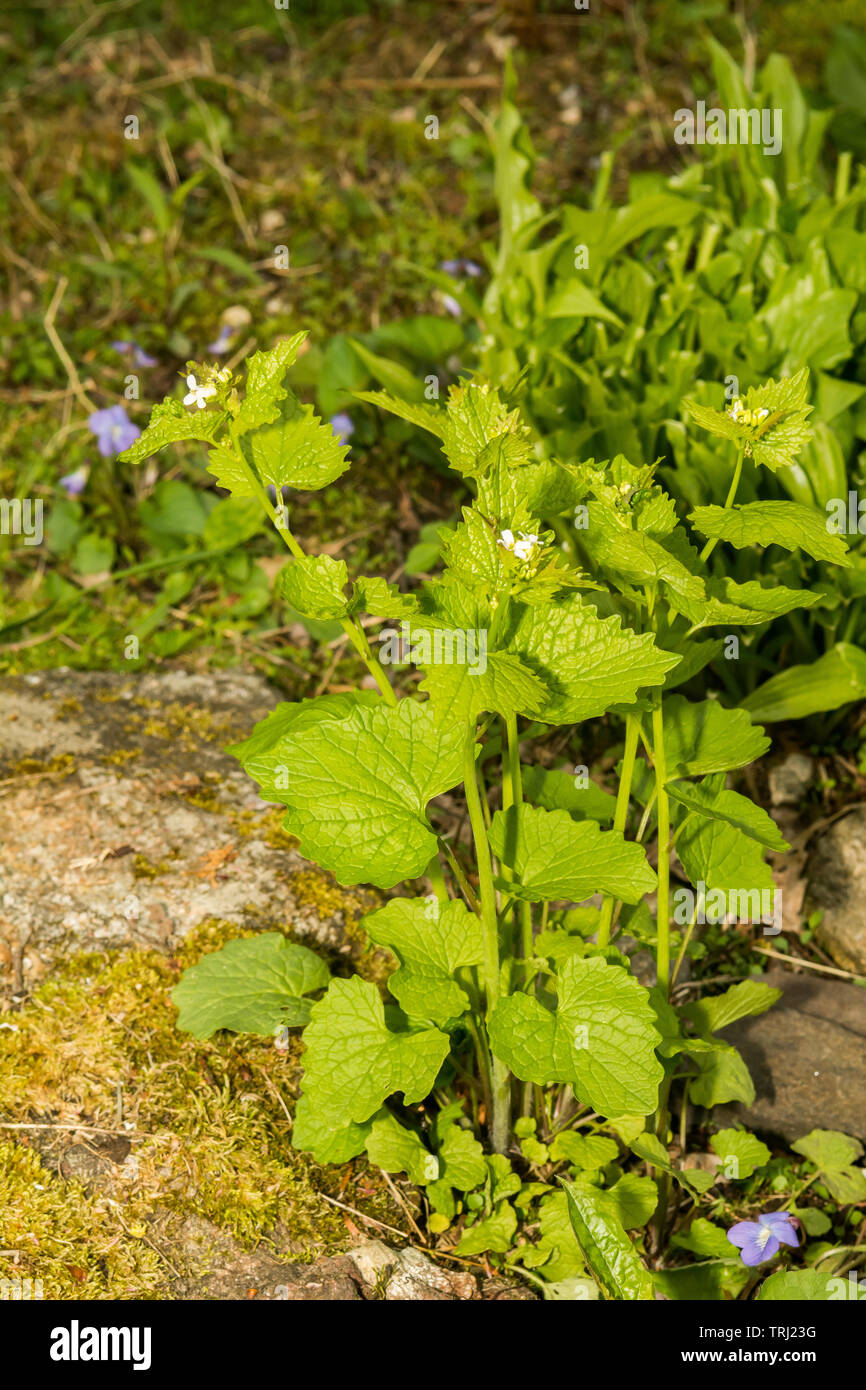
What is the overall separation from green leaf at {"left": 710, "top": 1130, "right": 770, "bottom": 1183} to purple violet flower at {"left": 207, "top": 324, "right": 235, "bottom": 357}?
252 centimetres

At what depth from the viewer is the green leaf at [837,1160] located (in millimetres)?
1934

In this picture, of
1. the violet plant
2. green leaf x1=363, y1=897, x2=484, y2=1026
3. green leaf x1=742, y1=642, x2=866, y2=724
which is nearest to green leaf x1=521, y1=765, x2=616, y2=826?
the violet plant

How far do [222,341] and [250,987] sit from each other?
2.13 meters

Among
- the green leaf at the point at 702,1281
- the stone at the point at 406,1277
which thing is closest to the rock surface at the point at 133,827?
the stone at the point at 406,1277

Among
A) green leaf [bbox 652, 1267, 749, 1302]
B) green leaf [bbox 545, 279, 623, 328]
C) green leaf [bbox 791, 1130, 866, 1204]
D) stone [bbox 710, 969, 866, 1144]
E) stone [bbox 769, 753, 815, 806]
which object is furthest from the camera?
green leaf [bbox 545, 279, 623, 328]

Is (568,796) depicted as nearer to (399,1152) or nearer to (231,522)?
(399,1152)

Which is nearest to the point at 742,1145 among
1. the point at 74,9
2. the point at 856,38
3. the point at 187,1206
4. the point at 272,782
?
the point at 187,1206

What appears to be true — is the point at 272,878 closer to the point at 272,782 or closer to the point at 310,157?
the point at 272,782

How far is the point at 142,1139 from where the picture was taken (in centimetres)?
184

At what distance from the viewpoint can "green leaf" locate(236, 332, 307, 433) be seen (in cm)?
149

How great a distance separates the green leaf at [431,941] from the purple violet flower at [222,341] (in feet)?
7.26

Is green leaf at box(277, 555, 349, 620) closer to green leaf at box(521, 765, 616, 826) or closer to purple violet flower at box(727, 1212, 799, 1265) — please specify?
green leaf at box(521, 765, 616, 826)

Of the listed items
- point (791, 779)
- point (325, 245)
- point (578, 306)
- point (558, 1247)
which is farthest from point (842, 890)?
point (325, 245)

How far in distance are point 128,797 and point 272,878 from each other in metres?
0.36
